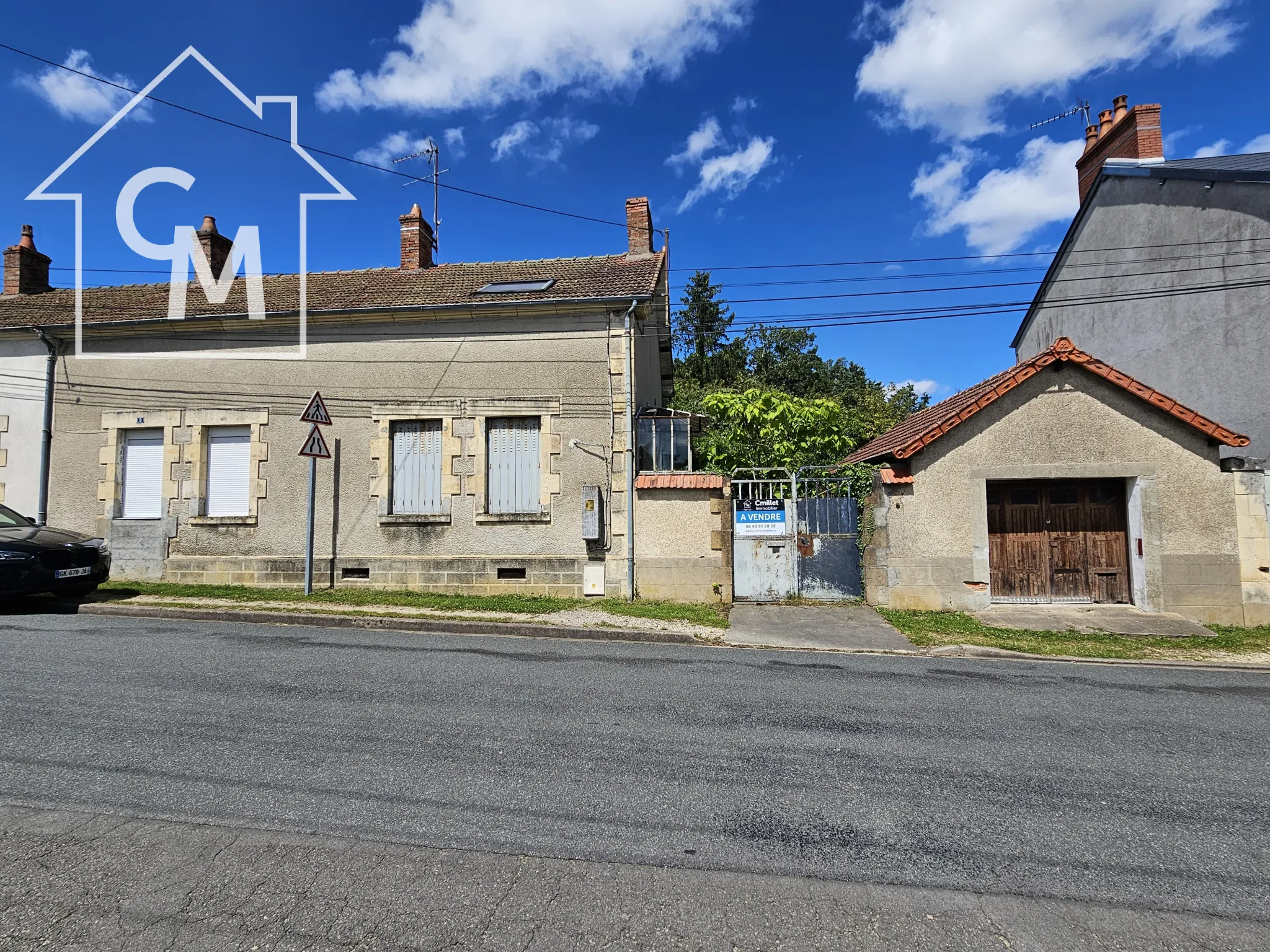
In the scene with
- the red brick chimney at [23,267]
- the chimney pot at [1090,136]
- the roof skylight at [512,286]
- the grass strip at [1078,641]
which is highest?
the chimney pot at [1090,136]

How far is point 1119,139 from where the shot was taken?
50.2 feet

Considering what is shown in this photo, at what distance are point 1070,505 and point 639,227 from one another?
9.04 m

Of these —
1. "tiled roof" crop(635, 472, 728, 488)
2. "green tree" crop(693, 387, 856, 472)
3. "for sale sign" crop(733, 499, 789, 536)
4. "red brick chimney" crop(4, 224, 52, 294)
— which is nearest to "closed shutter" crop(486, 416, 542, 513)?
"tiled roof" crop(635, 472, 728, 488)

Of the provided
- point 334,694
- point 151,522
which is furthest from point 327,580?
point 334,694

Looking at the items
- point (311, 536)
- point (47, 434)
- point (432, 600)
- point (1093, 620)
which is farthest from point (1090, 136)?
point (47, 434)

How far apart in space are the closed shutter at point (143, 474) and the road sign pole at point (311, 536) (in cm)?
325

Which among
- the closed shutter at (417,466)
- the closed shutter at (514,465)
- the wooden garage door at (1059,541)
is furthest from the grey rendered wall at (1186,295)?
the closed shutter at (417,466)

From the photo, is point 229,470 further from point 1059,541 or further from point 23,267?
point 1059,541

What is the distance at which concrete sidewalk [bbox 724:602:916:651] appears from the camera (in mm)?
7945

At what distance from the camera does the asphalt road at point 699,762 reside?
2.98m

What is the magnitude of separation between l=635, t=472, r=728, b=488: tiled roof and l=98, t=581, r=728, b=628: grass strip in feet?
5.85

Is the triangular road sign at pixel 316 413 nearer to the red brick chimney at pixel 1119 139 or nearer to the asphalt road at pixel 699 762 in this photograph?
the asphalt road at pixel 699 762

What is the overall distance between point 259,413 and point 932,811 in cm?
1164

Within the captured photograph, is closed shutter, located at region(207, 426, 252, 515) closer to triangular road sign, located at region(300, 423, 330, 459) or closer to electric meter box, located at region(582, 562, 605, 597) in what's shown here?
triangular road sign, located at region(300, 423, 330, 459)
